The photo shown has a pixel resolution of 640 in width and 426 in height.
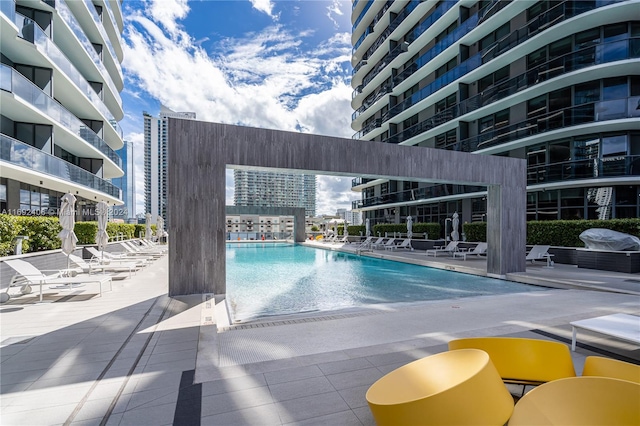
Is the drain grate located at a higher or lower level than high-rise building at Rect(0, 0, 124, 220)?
lower

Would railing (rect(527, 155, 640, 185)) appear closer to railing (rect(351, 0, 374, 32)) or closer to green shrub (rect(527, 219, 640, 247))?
green shrub (rect(527, 219, 640, 247))

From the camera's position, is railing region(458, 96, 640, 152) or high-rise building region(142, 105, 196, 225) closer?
railing region(458, 96, 640, 152)

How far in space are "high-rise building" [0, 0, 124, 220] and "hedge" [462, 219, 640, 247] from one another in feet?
74.0

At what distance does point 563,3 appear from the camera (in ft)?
53.4

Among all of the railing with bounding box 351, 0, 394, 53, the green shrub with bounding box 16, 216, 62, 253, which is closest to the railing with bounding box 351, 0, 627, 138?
the railing with bounding box 351, 0, 394, 53

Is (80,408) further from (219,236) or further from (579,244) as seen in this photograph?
(579,244)

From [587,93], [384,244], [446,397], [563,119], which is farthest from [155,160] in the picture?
[446,397]

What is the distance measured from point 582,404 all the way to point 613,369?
39.7 inches

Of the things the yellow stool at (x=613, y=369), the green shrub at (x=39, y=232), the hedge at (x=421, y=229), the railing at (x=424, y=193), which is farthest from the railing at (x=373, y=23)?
the yellow stool at (x=613, y=369)

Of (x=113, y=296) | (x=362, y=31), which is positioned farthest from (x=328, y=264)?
(x=362, y=31)

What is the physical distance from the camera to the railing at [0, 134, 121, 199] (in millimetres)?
11570

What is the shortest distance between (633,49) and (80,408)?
22.4 m

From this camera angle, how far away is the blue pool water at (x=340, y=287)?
8.05 meters

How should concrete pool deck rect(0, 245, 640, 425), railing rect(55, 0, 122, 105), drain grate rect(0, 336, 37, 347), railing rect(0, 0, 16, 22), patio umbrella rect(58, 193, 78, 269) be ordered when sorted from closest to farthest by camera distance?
concrete pool deck rect(0, 245, 640, 425) → drain grate rect(0, 336, 37, 347) → patio umbrella rect(58, 193, 78, 269) → railing rect(0, 0, 16, 22) → railing rect(55, 0, 122, 105)
